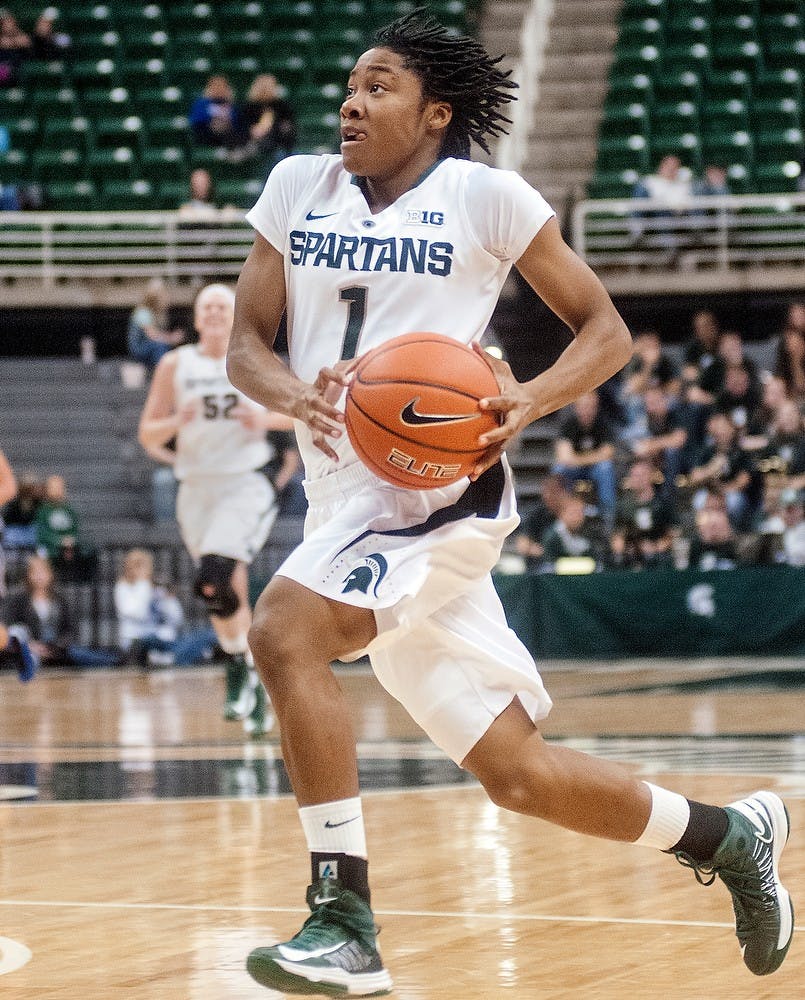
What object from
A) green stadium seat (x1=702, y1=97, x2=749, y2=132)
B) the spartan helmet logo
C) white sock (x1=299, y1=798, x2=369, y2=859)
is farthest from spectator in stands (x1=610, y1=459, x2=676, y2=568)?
white sock (x1=299, y1=798, x2=369, y2=859)

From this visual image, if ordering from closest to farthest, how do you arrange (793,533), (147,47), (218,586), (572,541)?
(218,586)
(793,533)
(572,541)
(147,47)

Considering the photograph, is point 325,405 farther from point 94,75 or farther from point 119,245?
point 94,75

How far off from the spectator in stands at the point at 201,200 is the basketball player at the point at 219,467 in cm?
871

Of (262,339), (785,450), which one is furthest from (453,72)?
(785,450)

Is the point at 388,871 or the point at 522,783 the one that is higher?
the point at 522,783

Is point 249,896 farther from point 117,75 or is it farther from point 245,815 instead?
point 117,75

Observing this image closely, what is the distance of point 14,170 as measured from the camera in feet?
66.7

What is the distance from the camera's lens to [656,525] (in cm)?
1448

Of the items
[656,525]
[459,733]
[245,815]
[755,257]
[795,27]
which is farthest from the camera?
[795,27]

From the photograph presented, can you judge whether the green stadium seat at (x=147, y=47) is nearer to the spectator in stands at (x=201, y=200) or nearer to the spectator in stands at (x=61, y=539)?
the spectator in stands at (x=201, y=200)

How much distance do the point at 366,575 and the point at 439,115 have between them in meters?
1.11

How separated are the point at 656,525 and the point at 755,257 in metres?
4.90

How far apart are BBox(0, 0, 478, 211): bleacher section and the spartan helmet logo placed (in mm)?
15716

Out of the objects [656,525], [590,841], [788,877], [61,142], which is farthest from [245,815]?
[61,142]
